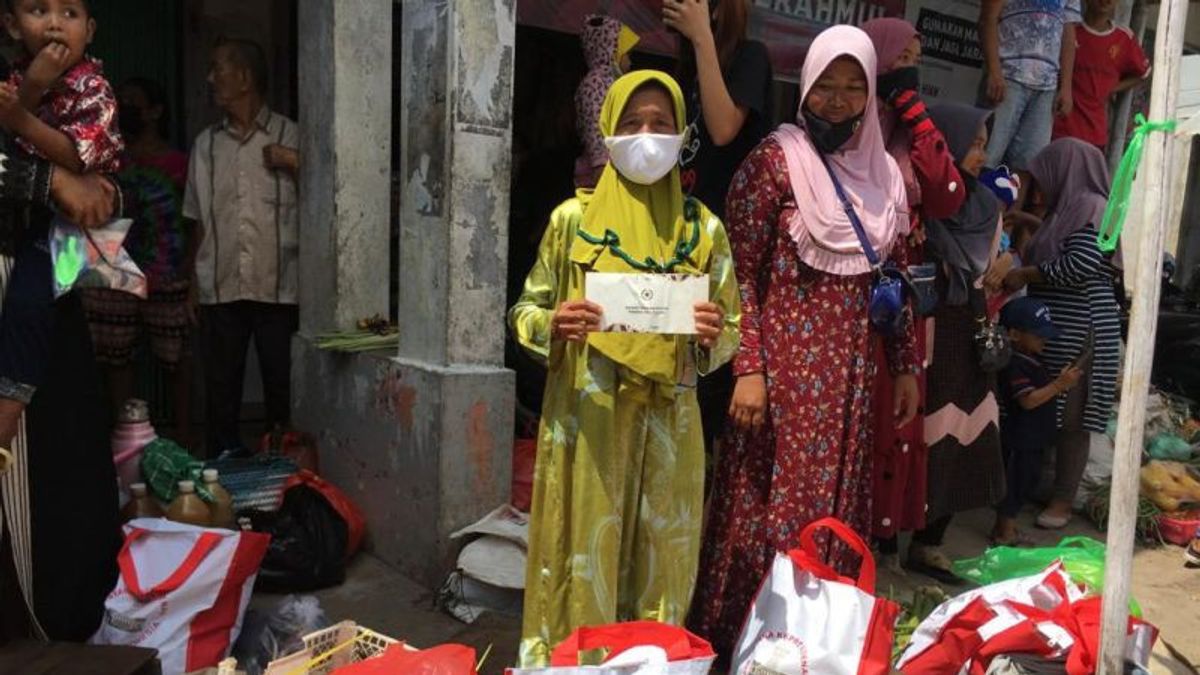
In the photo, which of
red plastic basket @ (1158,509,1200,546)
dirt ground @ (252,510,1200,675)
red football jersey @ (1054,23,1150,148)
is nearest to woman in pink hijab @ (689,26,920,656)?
dirt ground @ (252,510,1200,675)

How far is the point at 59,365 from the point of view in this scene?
8.20ft

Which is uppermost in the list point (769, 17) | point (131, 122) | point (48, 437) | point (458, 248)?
point (769, 17)

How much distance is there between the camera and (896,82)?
3.39m

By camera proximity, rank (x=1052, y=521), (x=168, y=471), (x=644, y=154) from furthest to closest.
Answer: (x=1052, y=521), (x=168, y=471), (x=644, y=154)

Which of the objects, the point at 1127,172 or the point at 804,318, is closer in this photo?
the point at 1127,172

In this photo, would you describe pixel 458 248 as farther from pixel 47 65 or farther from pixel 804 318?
pixel 47 65

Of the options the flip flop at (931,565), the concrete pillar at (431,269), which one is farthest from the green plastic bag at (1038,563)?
the concrete pillar at (431,269)

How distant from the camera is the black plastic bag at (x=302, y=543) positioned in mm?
3416

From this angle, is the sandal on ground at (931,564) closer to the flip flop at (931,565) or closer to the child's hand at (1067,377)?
the flip flop at (931,565)

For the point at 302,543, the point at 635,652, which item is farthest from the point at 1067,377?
the point at 302,543

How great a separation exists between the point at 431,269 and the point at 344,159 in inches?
30.7

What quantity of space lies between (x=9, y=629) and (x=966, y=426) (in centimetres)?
340

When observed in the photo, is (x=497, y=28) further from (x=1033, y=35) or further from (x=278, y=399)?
(x=1033, y=35)

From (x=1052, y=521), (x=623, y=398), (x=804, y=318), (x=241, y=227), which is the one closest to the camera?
(x=623, y=398)
